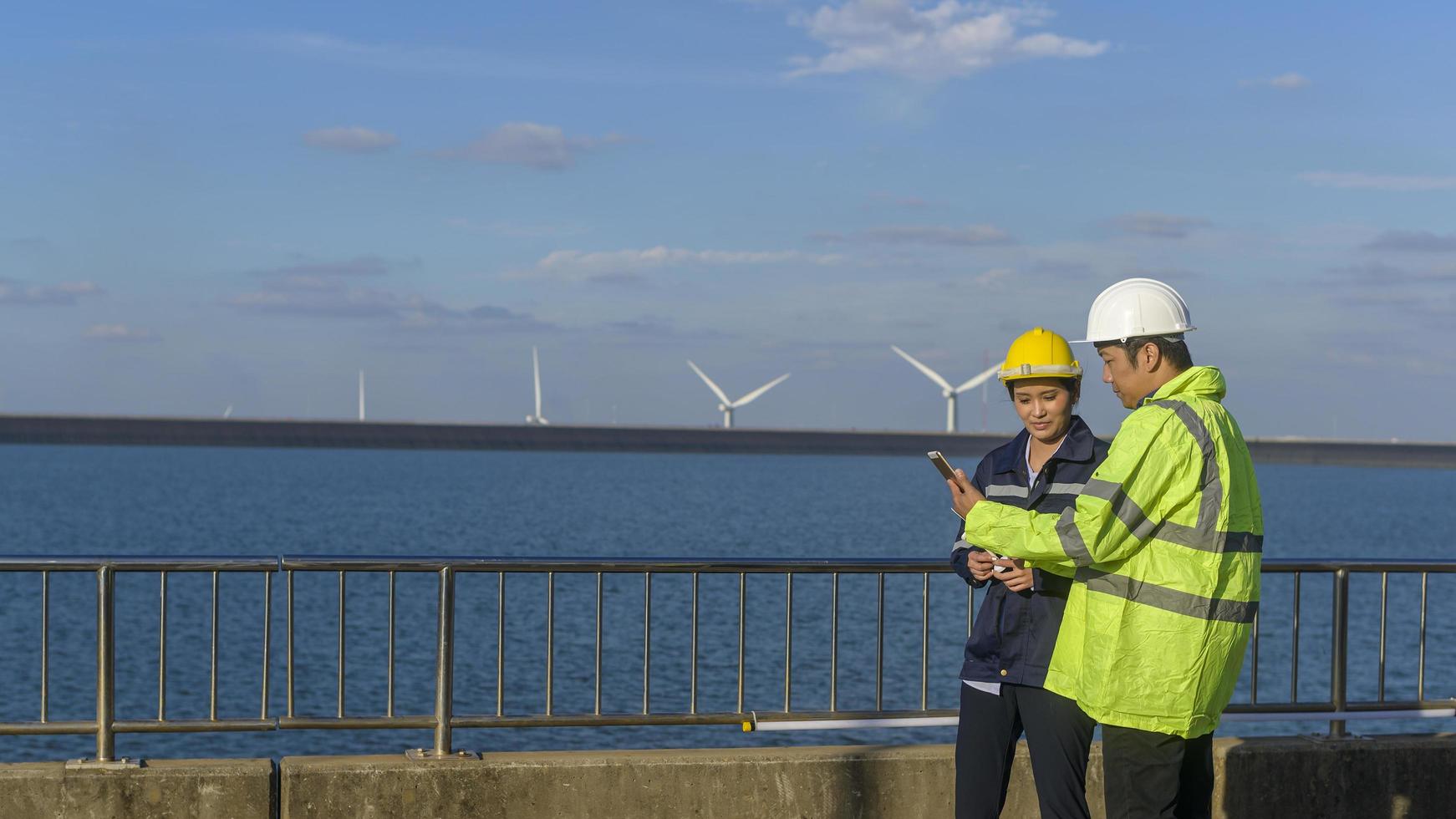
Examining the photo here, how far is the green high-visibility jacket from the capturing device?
12.5 feet

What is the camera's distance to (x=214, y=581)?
611 centimetres

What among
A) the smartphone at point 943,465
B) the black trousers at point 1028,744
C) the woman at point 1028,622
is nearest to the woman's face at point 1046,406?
the woman at point 1028,622

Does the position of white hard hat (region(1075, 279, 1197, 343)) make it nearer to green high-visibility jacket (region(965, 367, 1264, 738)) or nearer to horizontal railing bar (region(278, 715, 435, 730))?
green high-visibility jacket (region(965, 367, 1264, 738))

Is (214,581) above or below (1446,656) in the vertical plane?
above

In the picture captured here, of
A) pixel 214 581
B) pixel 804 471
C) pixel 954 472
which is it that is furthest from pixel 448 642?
pixel 804 471

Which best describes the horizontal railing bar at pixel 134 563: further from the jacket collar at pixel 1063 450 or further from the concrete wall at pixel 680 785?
the jacket collar at pixel 1063 450

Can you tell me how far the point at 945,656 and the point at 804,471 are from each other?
15642cm

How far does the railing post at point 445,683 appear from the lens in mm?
5945

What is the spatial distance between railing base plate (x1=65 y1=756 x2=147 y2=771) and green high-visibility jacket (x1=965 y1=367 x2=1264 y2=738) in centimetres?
359

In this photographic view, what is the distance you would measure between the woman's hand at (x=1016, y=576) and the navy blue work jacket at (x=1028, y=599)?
0.13 ft

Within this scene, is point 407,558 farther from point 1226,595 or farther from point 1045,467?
point 1226,595

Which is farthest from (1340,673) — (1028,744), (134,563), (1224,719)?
(134,563)

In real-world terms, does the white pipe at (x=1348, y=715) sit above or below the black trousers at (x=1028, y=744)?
below

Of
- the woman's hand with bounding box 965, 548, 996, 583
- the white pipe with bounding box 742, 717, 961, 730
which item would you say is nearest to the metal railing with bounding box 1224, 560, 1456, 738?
the white pipe with bounding box 742, 717, 961, 730
